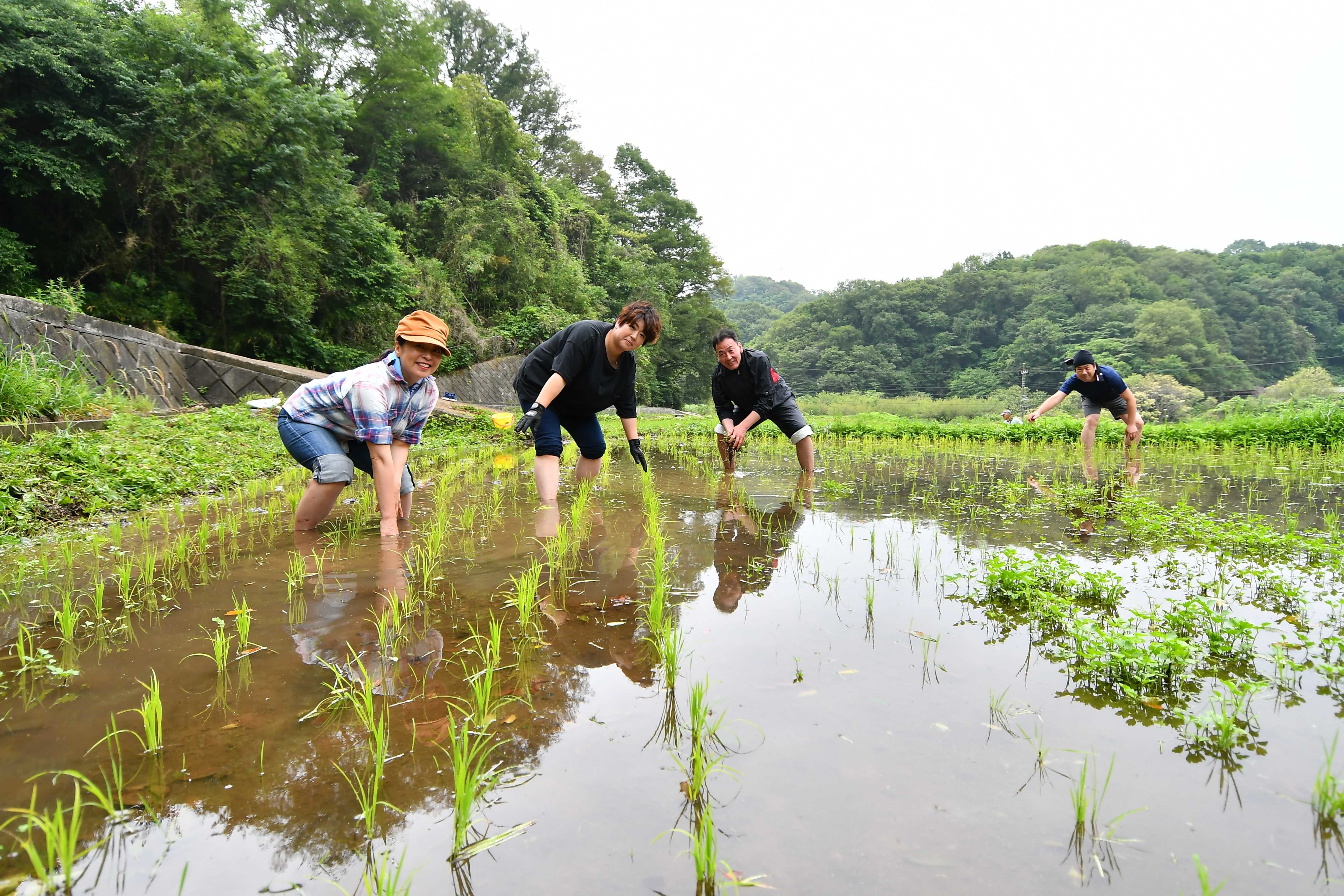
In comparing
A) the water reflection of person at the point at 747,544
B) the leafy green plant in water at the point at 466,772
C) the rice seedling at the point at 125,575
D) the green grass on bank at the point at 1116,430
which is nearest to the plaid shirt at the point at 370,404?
the rice seedling at the point at 125,575

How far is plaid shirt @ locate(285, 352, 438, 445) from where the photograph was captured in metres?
3.67

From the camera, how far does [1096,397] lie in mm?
8305

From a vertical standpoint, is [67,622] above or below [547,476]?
below

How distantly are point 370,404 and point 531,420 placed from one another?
102 centimetres

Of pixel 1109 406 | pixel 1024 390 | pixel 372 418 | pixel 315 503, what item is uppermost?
pixel 1024 390

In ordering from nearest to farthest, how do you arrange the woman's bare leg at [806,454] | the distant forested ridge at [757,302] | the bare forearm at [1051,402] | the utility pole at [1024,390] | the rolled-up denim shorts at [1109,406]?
the woman's bare leg at [806,454] → the bare forearm at [1051,402] → the rolled-up denim shorts at [1109,406] → the utility pole at [1024,390] → the distant forested ridge at [757,302]

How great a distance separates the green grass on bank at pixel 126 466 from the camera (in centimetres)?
404

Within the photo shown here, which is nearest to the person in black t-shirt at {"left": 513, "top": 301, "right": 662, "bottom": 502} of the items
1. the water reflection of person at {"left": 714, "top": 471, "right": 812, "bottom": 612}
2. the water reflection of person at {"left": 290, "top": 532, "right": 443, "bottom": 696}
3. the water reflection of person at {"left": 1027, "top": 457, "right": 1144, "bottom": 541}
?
the water reflection of person at {"left": 714, "top": 471, "right": 812, "bottom": 612}

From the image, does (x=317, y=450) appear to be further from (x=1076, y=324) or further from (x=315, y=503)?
(x=1076, y=324)

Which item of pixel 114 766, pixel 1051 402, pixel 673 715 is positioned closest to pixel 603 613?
pixel 673 715

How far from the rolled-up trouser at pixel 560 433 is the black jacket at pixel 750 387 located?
1549 millimetres

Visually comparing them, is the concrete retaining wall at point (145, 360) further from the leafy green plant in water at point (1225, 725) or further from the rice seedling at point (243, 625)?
the leafy green plant in water at point (1225, 725)

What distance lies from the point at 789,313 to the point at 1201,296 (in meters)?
31.9

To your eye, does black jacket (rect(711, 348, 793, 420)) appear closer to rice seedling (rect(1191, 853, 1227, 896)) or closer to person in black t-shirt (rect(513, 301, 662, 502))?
person in black t-shirt (rect(513, 301, 662, 502))
